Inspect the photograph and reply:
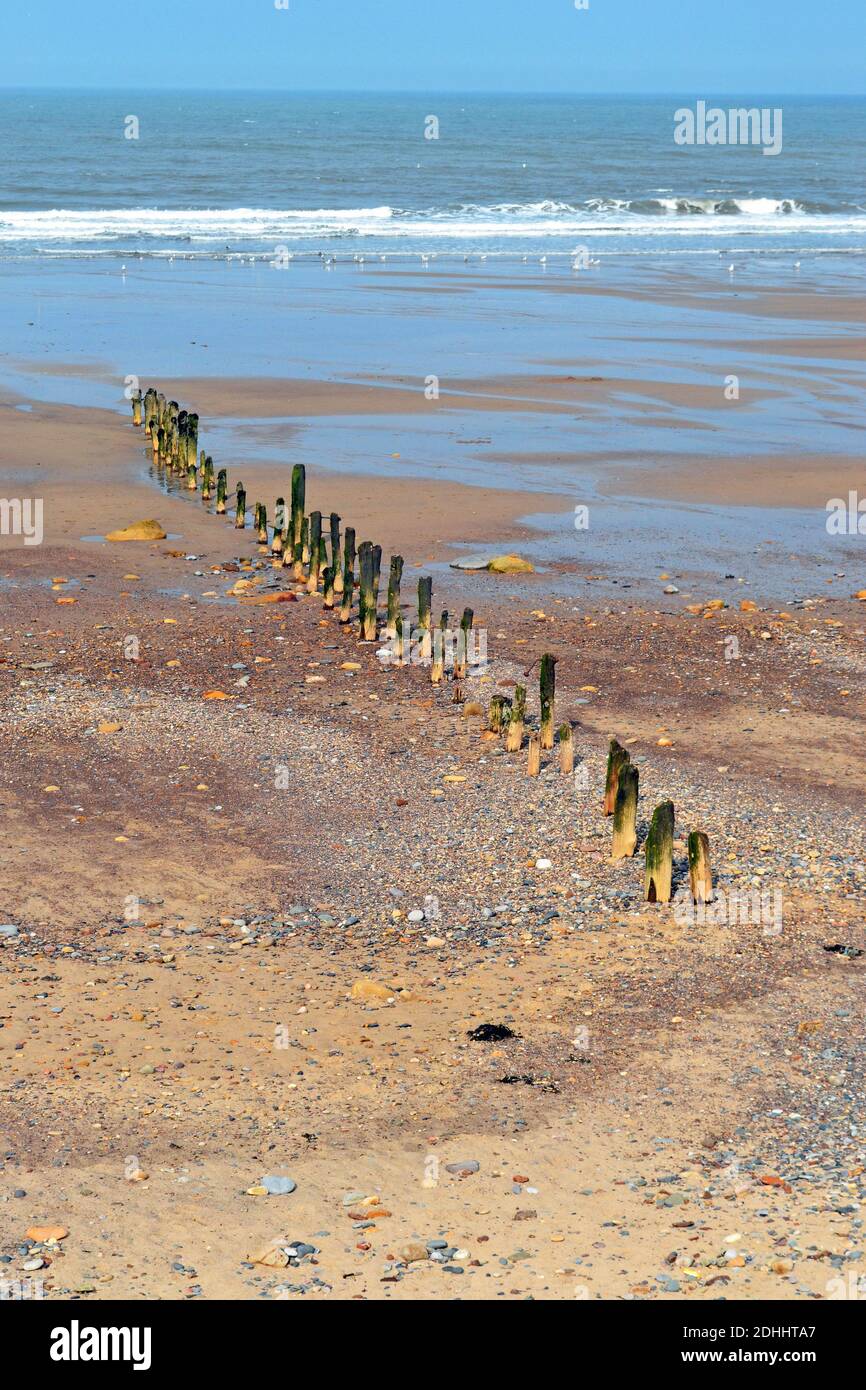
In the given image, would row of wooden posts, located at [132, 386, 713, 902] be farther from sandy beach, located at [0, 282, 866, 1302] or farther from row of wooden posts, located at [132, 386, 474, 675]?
sandy beach, located at [0, 282, 866, 1302]

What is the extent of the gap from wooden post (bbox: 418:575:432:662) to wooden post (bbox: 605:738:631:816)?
3425 millimetres

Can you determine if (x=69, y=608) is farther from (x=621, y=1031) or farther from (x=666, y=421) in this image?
(x=666, y=421)

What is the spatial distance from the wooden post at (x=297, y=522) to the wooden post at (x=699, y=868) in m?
7.63

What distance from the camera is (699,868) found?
905 centimetres

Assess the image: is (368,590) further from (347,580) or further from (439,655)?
(439,655)

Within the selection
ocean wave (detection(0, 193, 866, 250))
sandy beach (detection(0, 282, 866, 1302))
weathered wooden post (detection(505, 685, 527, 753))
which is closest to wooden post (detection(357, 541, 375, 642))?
sandy beach (detection(0, 282, 866, 1302))

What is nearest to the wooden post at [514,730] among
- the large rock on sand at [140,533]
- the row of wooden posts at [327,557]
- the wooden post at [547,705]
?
the wooden post at [547,705]

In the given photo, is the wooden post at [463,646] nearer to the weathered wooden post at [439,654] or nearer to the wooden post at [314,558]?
the weathered wooden post at [439,654]

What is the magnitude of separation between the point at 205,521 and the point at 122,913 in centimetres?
961

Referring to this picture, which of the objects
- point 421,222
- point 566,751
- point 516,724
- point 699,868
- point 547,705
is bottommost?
point 699,868

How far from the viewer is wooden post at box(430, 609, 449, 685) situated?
12.8 metres

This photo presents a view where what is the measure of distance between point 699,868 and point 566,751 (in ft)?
6.68

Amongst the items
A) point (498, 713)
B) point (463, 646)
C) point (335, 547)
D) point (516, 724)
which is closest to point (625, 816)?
point (516, 724)

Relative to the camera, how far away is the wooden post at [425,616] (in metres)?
13.2
